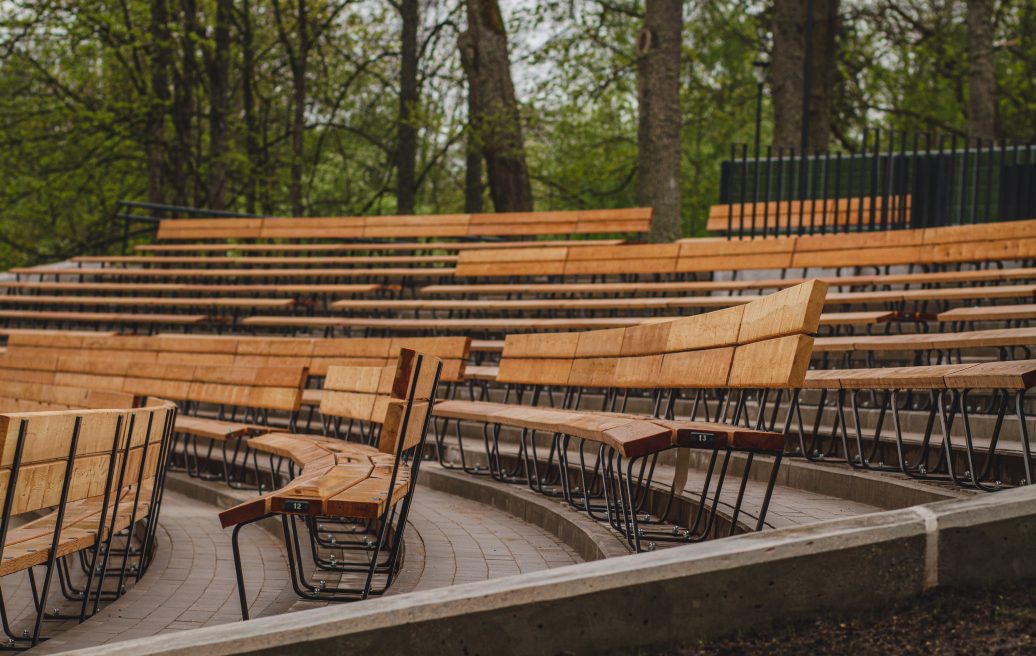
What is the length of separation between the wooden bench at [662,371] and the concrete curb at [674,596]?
0.81 metres

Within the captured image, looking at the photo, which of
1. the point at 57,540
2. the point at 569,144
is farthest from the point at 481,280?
the point at 569,144

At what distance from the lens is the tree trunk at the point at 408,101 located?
2394 centimetres

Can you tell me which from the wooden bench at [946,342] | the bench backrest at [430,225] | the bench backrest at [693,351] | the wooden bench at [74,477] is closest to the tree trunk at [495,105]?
the bench backrest at [430,225]

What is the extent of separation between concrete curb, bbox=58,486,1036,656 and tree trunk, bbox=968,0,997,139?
1621cm

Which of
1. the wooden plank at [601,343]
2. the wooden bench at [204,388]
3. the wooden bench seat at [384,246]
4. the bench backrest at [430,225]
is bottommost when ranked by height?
the wooden bench at [204,388]

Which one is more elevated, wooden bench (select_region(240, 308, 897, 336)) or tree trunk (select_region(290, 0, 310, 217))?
tree trunk (select_region(290, 0, 310, 217))

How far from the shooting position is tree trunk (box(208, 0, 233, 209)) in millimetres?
22234

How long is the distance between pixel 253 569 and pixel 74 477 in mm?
1622

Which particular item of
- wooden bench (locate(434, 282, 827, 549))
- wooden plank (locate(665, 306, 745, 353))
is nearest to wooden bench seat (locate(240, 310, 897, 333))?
wooden bench (locate(434, 282, 827, 549))

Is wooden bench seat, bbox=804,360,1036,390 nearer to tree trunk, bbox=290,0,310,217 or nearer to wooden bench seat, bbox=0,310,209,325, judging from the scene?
wooden bench seat, bbox=0,310,209,325

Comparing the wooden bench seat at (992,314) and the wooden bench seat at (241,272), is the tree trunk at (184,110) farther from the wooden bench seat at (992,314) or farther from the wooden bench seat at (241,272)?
the wooden bench seat at (992,314)

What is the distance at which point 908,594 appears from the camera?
2.93 meters

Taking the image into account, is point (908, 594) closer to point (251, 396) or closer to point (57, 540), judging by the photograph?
point (57, 540)

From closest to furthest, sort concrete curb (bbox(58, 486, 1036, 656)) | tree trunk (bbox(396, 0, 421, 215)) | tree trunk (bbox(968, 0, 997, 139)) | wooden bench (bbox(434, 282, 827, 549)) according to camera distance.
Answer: concrete curb (bbox(58, 486, 1036, 656)) → wooden bench (bbox(434, 282, 827, 549)) → tree trunk (bbox(968, 0, 997, 139)) → tree trunk (bbox(396, 0, 421, 215))
